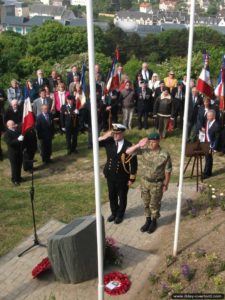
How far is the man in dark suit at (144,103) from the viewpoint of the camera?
14703 millimetres

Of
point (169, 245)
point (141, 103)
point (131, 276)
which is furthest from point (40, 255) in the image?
point (141, 103)

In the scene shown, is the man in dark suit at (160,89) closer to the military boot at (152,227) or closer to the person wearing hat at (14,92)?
the person wearing hat at (14,92)

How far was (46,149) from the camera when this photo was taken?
13.1 meters

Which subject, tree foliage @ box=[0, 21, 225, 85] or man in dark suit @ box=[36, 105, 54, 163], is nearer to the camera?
man in dark suit @ box=[36, 105, 54, 163]

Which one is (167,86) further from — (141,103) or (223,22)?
(223,22)

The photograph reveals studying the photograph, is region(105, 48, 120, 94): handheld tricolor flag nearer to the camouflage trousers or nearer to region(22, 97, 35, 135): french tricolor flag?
region(22, 97, 35, 135): french tricolor flag

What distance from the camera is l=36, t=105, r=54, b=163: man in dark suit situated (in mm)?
12633

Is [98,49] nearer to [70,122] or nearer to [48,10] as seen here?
[70,122]

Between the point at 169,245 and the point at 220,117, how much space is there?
5.31m

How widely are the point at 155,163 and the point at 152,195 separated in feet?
2.14

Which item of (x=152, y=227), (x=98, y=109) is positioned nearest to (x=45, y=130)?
(x=98, y=109)

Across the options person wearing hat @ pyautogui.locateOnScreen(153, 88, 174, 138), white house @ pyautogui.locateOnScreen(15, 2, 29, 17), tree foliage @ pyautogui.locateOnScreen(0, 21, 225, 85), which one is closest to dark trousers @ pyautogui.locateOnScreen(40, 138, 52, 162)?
person wearing hat @ pyautogui.locateOnScreen(153, 88, 174, 138)

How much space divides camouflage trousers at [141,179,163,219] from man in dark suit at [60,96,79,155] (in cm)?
554

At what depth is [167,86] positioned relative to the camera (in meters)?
15.1
